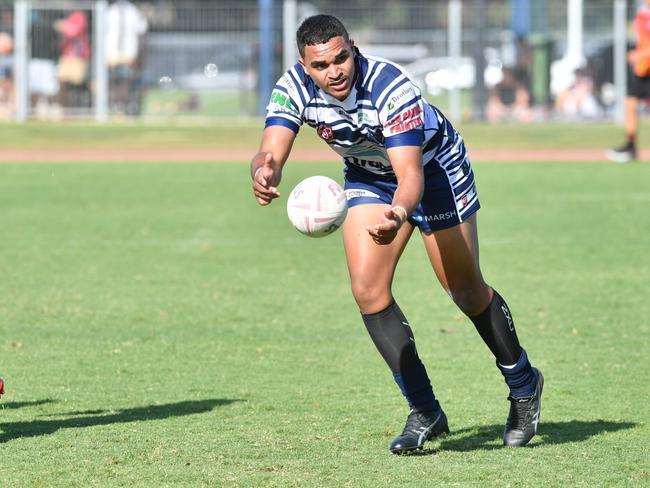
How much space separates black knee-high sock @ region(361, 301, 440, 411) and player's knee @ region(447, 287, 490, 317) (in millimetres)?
292

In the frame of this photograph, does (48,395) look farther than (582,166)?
No

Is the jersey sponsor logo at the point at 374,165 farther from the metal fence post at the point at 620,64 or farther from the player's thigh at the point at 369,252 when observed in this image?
the metal fence post at the point at 620,64

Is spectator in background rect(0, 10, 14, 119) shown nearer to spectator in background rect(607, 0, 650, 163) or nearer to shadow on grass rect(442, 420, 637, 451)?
spectator in background rect(607, 0, 650, 163)

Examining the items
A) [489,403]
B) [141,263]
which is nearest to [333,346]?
[489,403]

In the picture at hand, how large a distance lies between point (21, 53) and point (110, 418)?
81.8 feet

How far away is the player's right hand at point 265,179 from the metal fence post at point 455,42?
2453 centimetres

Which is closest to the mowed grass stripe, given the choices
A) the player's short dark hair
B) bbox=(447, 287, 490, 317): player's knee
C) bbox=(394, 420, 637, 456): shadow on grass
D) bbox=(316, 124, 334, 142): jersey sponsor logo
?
bbox=(394, 420, 637, 456): shadow on grass


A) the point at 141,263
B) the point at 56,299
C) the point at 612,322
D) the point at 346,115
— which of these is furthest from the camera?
the point at 141,263

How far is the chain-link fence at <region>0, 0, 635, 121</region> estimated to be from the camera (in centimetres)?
3014

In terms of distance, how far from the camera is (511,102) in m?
30.1

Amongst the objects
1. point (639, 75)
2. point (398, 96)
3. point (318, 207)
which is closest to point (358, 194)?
point (318, 207)

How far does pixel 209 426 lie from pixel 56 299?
4374 millimetres

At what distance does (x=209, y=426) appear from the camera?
6.43 meters

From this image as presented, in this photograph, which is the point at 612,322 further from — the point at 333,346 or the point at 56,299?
the point at 56,299
